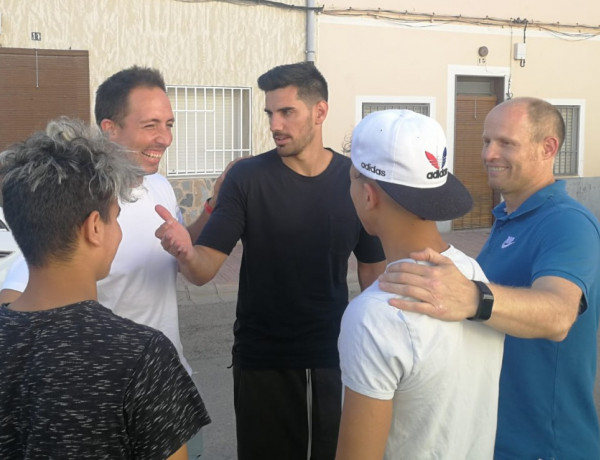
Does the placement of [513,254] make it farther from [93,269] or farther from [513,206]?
[93,269]

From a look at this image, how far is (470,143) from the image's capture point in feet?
41.5

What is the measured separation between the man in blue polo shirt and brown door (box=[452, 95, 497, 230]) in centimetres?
1035

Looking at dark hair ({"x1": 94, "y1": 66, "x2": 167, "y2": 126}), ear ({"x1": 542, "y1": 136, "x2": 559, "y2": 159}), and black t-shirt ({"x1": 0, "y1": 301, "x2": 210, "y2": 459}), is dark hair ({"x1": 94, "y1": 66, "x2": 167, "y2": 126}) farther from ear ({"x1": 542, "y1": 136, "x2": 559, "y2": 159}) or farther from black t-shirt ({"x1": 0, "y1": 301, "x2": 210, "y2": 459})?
ear ({"x1": 542, "y1": 136, "x2": 559, "y2": 159})

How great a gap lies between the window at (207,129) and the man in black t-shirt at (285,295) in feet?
25.6

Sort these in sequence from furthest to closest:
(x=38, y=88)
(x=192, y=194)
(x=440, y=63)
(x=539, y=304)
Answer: (x=440, y=63) < (x=192, y=194) < (x=38, y=88) < (x=539, y=304)

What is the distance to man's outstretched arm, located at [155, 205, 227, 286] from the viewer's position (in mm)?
2502

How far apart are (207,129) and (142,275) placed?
8.39 metres

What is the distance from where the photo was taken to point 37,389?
137 cm

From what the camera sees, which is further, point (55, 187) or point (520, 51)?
point (520, 51)

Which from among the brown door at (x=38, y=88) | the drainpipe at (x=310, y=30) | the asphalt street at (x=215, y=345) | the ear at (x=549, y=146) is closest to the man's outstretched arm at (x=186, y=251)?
the ear at (x=549, y=146)

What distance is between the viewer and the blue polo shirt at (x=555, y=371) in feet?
6.82

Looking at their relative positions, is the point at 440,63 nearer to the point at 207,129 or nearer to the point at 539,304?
the point at 207,129

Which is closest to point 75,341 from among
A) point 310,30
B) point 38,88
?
point 38,88

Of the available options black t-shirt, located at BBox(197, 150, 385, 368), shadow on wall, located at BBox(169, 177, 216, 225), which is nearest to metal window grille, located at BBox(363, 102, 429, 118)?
shadow on wall, located at BBox(169, 177, 216, 225)
